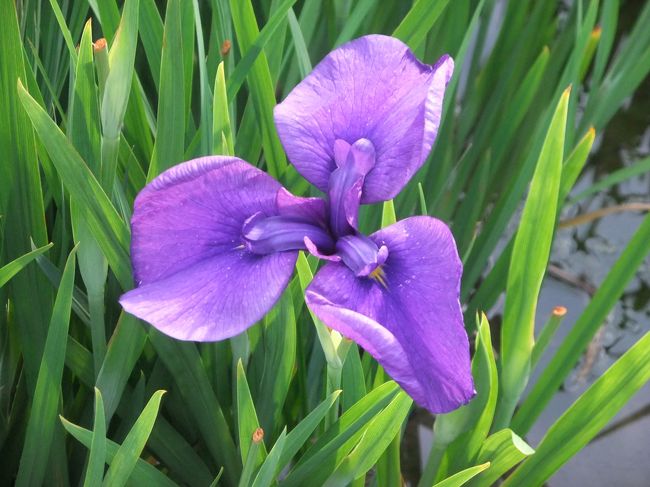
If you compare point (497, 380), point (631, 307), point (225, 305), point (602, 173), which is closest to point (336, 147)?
point (225, 305)

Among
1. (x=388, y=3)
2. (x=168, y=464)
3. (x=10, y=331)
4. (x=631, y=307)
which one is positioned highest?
(x=388, y=3)

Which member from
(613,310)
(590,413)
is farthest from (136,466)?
(613,310)

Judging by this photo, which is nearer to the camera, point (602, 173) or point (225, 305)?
point (225, 305)

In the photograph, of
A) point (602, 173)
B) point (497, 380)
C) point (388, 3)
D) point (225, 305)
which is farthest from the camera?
point (602, 173)

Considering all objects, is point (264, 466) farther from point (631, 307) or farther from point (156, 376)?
point (631, 307)

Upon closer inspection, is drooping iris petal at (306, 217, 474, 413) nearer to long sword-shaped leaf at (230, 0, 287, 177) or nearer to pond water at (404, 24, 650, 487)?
long sword-shaped leaf at (230, 0, 287, 177)

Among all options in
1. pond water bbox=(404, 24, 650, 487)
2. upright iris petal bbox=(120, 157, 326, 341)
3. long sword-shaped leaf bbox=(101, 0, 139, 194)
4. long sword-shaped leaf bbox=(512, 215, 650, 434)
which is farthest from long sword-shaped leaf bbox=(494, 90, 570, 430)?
pond water bbox=(404, 24, 650, 487)

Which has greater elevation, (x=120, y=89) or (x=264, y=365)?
(x=120, y=89)
